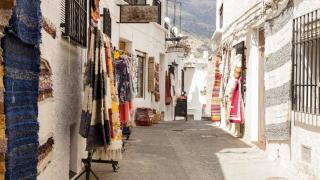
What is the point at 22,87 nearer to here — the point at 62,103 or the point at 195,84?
the point at 62,103

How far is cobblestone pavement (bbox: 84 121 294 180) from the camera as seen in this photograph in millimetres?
7000

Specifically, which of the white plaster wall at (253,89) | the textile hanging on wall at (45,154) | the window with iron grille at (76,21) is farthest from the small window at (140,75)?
the textile hanging on wall at (45,154)

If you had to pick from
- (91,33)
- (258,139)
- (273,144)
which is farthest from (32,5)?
(258,139)

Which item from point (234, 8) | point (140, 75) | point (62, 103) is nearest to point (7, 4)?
point (62, 103)

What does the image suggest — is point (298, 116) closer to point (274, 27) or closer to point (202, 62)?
point (274, 27)

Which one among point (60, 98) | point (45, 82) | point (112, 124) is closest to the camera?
point (45, 82)

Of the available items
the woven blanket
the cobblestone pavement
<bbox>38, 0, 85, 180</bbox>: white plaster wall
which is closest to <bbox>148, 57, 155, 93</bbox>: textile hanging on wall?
the cobblestone pavement

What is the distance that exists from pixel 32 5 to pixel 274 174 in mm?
4929

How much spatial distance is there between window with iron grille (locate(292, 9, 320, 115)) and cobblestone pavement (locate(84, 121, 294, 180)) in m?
1.20

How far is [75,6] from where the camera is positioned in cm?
627

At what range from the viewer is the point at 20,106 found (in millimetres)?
3254

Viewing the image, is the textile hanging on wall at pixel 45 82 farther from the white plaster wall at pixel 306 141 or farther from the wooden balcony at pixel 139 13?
the wooden balcony at pixel 139 13

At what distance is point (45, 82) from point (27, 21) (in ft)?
4.14

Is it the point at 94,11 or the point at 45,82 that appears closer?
the point at 45,82
